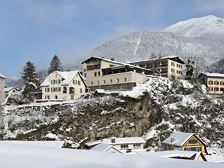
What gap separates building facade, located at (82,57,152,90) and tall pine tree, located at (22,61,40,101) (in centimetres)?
864

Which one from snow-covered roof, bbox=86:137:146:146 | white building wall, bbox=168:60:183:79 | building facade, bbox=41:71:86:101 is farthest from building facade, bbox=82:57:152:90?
snow-covered roof, bbox=86:137:146:146

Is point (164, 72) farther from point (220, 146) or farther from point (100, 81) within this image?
point (220, 146)

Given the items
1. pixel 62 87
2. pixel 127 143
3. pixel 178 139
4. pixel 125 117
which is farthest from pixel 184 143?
pixel 62 87

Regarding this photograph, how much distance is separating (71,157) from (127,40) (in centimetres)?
16113

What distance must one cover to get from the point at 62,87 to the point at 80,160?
4780 centimetres

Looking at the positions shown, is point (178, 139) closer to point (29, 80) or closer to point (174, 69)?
point (174, 69)

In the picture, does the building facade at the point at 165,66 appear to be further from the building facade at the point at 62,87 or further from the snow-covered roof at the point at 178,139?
the snow-covered roof at the point at 178,139

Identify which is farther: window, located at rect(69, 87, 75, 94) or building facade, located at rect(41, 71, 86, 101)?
window, located at rect(69, 87, 75, 94)

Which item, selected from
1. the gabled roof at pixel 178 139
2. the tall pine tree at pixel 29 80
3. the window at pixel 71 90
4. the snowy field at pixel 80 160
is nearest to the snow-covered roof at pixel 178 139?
the gabled roof at pixel 178 139

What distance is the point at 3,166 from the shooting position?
3705 mm

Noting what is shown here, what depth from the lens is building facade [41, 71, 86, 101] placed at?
51.0 metres

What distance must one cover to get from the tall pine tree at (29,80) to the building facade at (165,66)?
20.2 m

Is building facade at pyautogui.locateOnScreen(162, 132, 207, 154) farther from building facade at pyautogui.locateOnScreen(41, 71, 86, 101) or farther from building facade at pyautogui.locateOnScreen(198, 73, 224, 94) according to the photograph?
building facade at pyautogui.locateOnScreen(198, 73, 224, 94)

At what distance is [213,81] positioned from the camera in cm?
5722
